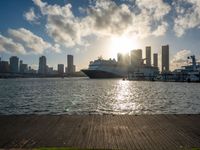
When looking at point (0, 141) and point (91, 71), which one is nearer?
point (0, 141)

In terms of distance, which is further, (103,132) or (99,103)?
(99,103)

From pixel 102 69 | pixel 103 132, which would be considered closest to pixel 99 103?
pixel 103 132

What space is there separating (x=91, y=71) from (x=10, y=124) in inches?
6615

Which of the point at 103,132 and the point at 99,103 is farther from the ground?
the point at 103,132

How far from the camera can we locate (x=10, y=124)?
13.6m

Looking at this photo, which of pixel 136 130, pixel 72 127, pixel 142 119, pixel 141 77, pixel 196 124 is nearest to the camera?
pixel 136 130

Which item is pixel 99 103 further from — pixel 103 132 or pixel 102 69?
pixel 102 69

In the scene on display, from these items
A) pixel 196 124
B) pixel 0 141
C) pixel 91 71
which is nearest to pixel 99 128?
pixel 0 141

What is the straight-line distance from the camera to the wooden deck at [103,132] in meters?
9.43

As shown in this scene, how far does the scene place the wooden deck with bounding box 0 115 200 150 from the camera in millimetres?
9430

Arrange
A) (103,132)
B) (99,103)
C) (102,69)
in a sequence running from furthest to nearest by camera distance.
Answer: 1. (102,69)
2. (99,103)
3. (103,132)

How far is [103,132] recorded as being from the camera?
1145 centimetres

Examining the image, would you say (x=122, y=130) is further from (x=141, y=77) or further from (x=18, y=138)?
(x=141, y=77)

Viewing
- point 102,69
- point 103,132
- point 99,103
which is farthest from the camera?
point 102,69
